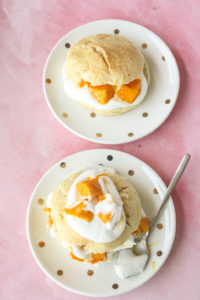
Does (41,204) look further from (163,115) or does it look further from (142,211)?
(163,115)

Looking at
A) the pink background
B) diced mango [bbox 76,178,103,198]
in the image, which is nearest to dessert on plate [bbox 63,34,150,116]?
the pink background

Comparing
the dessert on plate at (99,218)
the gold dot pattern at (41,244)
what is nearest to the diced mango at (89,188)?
the dessert on plate at (99,218)

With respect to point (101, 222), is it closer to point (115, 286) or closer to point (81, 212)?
point (81, 212)

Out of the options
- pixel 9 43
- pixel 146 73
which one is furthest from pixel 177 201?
pixel 9 43

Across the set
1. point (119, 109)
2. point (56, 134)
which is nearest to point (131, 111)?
point (119, 109)

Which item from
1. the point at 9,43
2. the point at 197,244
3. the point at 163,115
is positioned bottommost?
the point at 197,244

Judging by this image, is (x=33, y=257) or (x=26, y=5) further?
(x=26, y=5)
